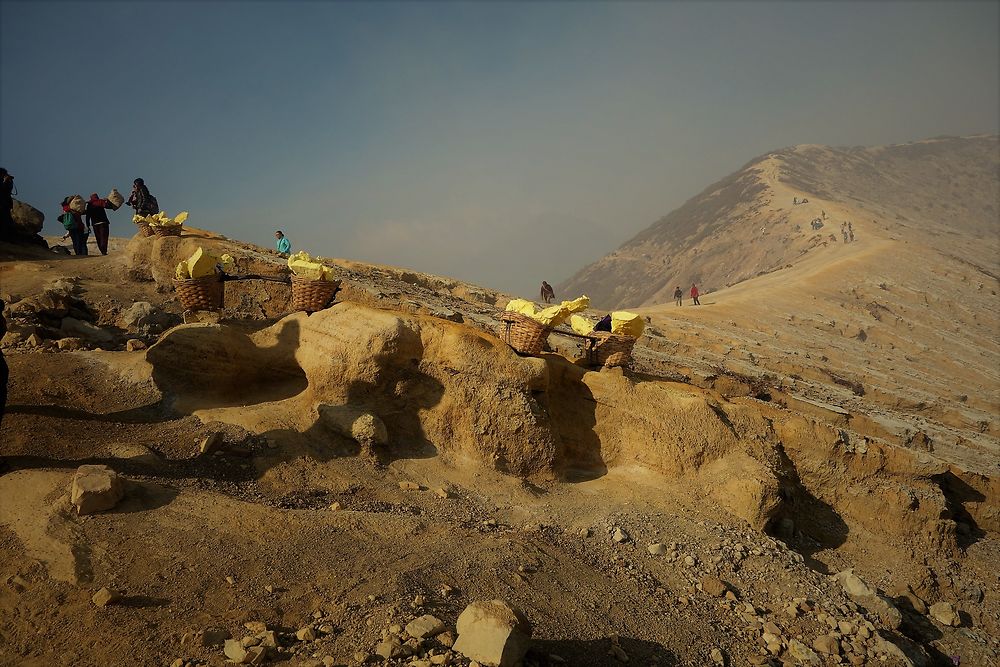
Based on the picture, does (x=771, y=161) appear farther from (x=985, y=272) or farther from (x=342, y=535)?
(x=342, y=535)

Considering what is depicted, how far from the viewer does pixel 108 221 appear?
13953 millimetres

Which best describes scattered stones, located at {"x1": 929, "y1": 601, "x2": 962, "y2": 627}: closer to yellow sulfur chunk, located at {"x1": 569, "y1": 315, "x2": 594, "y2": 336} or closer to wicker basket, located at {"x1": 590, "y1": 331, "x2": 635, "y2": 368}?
wicker basket, located at {"x1": 590, "y1": 331, "x2": 635, "y2": 368}

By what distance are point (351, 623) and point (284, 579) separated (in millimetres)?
683

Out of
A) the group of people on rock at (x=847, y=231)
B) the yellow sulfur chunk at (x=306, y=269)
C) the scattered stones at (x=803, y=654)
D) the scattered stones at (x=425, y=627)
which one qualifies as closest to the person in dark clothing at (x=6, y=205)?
the yellow sulfur chunk at (x=306, y=269)

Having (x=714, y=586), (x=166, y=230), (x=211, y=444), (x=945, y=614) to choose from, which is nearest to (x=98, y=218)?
(x=166, y=230)

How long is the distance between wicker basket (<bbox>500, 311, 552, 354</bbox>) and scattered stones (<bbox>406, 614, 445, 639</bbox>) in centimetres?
372

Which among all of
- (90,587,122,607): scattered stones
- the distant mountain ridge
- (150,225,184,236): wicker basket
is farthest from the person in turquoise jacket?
the distant mountain ridge

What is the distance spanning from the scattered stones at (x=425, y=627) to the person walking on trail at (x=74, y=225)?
48.3ft

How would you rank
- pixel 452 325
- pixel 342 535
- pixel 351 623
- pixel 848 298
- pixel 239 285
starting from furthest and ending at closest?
pixel 848 298 → pixel 239 285 → pixel 452 325 → pixel 342 535 → pixel 351 623

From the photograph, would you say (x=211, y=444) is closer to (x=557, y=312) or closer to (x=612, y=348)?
(x=557, y=312)

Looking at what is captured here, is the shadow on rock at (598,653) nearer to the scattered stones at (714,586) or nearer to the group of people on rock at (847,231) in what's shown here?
the scattered stones at (714,586)

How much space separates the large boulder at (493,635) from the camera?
10.7 feet

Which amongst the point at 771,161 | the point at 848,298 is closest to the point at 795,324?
the point at 848,298

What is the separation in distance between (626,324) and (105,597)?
604 centimetres
